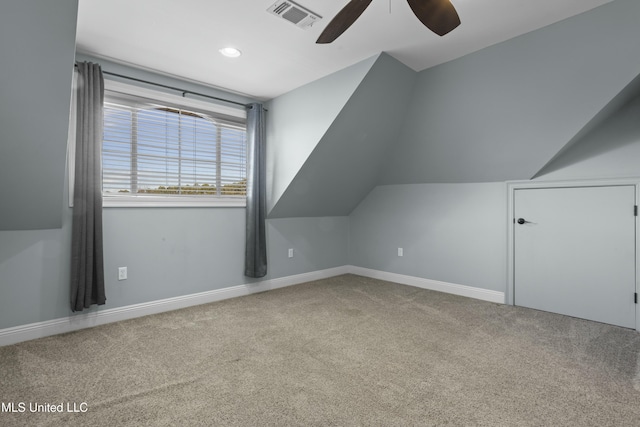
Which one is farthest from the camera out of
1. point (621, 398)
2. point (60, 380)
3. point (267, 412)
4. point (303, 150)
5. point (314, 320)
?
point (303, 150)

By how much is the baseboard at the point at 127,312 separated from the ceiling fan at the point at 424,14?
285 cm

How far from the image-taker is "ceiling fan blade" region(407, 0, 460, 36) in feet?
5.11

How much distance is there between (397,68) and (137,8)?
215 cm

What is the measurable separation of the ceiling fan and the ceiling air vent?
0.50 metres

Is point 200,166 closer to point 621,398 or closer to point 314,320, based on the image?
point 314,320

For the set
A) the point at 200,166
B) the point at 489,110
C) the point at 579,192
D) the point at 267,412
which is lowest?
the point at 267,412

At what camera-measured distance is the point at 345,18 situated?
65.9 inches

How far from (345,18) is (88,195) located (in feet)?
8.04

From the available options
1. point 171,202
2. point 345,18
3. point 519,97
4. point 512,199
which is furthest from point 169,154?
point 512,199

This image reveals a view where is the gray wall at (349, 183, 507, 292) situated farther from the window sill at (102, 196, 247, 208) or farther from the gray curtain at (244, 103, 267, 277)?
the window sill at (102, 196, 247, 208)

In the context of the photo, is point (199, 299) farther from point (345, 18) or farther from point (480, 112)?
point (480, 112)

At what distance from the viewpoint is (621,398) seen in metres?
1.81

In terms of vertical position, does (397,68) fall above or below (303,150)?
above

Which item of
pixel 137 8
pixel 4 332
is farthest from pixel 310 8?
pixel 4 332
